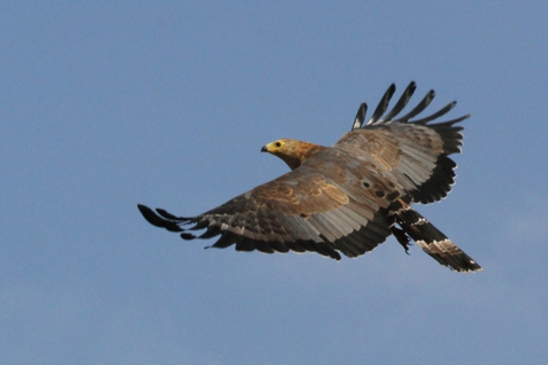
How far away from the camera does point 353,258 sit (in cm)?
1432

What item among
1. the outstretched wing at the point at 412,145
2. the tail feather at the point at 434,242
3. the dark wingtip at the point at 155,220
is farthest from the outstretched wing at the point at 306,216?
the outstretched wing at the point at 412,145

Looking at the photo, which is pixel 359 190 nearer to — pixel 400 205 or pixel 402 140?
pixel 400 205

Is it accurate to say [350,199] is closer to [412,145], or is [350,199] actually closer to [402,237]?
[402,237]

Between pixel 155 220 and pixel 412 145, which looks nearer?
pixel 155 220

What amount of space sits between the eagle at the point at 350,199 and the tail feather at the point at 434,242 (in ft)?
0.05

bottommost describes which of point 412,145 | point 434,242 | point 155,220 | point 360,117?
point 434,242

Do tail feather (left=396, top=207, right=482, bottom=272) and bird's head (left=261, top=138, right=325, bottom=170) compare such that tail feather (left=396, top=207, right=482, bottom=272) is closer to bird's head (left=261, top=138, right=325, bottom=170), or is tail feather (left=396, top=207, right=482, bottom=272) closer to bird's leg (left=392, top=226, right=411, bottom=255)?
bird's leg (left=392, top=226, right=411, bottom=255)

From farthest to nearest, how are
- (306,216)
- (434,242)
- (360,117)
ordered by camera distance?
(360,117) → (434,242) → (306,216)

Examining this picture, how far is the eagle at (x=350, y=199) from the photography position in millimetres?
14367

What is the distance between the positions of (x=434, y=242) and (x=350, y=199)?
1.56m

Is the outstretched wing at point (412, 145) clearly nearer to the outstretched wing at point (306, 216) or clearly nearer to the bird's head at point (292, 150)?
the bird's head at point (292, 150)

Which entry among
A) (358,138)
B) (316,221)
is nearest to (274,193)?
(316,221)

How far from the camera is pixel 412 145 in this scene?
57.1ft

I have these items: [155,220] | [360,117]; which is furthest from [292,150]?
[155,220]
